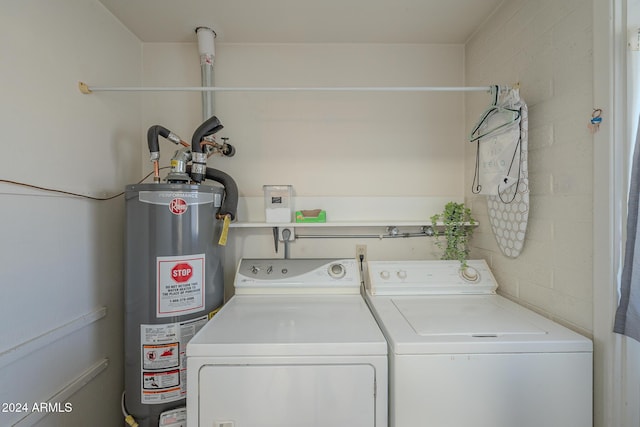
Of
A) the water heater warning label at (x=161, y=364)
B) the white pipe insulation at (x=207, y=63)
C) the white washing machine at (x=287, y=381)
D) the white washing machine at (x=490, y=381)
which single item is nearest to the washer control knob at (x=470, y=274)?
the white washing machine at (x=490, y=381)

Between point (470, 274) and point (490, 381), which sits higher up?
point (470, 274)

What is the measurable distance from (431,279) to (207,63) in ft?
6.36

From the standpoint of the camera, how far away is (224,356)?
94 cm

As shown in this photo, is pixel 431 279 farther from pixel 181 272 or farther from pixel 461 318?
pixel 181 272

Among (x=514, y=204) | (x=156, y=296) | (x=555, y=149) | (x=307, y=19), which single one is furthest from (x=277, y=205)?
(x=555, y=149)

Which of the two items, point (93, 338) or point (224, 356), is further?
point (93, 338)

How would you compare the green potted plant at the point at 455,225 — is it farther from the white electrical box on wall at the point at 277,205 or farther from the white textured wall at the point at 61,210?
the white textured wall at the point at 61,210

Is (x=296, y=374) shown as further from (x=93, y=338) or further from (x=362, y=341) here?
(x=93, y=338)

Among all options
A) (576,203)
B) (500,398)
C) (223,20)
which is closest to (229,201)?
(223,20)

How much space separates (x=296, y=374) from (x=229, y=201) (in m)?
0.96

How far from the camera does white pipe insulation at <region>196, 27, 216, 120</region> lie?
166 cm

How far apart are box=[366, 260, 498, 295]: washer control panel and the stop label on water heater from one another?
0.99m

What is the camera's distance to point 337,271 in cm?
160

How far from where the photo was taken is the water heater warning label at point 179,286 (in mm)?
1253
